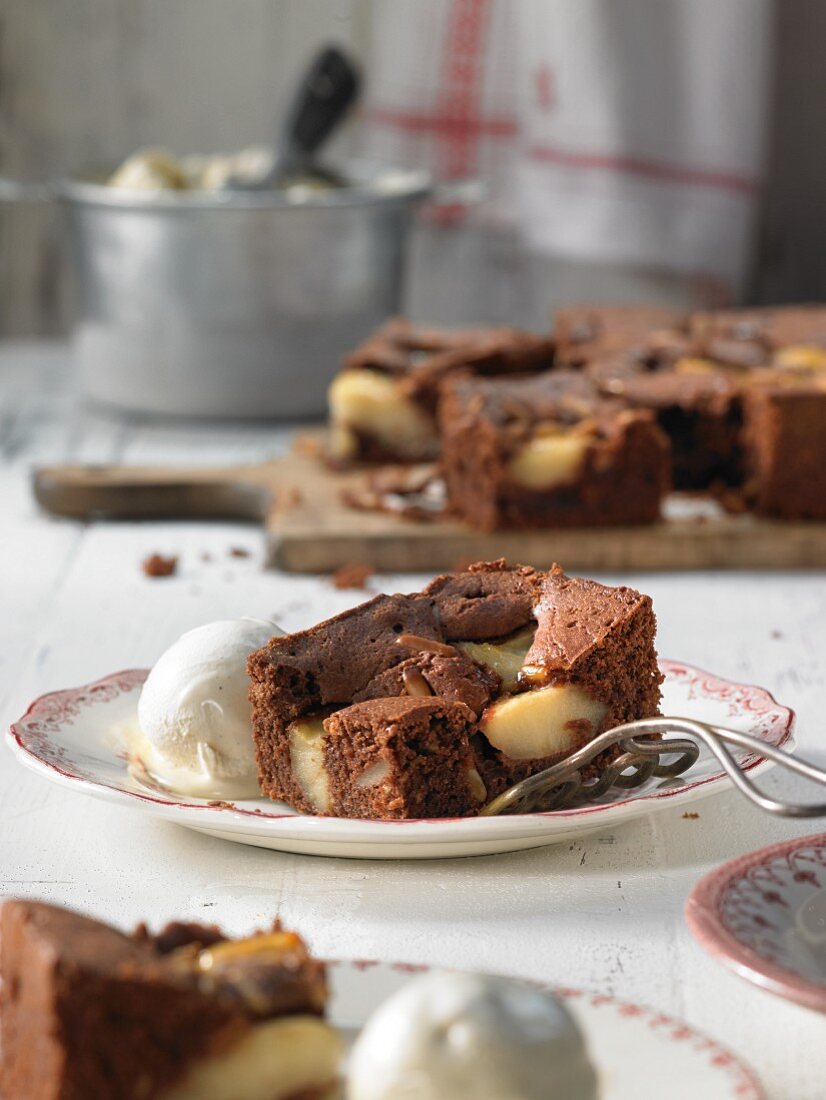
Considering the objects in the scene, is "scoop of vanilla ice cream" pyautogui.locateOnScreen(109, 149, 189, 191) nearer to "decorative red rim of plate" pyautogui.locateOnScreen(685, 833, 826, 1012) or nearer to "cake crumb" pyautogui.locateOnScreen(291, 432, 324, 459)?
"cake crumb" pyautogui.locateOnScreen(291, 432, 324, 459)

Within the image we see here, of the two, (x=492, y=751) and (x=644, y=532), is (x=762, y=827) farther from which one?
(x=644, y=532)

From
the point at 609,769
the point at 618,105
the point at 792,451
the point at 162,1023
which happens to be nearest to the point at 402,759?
the point at 609,769

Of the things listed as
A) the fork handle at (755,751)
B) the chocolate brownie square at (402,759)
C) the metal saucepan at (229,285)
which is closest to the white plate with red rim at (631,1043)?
the fork handle at (755,751)

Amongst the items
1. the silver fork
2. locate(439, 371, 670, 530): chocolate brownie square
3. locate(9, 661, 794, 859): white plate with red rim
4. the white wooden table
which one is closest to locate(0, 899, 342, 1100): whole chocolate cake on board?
the white wooden table

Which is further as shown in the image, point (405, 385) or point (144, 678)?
point (405, 385)

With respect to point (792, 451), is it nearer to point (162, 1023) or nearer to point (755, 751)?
point (755, 751)

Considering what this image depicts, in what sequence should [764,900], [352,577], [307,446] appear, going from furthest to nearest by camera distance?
[307,446] < [352,577] < [764,900]
